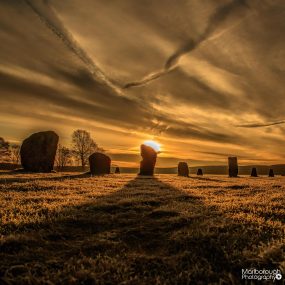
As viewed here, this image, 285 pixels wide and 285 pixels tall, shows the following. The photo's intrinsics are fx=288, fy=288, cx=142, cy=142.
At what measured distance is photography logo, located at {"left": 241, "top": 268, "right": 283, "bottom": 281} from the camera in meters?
4.53

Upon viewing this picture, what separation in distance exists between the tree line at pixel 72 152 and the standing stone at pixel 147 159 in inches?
1202

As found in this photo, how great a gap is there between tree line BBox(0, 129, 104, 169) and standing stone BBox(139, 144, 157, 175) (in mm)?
30529

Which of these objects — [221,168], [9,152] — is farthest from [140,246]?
[221,168]

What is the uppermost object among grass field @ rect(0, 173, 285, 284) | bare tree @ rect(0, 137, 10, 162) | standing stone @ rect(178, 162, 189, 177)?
bare tree @ rect(0, 137, 10, 162)

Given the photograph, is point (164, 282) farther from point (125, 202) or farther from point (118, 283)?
point (125, 202)

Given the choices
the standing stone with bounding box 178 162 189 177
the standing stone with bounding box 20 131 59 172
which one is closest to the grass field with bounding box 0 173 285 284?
the standing stone with bounding box 20 131 59 172

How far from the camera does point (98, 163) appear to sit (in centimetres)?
3956

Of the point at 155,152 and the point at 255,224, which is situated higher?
the point at 155,152

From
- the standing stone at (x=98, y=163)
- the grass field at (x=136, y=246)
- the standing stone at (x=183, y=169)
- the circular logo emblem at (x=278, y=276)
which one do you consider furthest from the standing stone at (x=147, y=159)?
the circular logo emblem at (x=278, y=276)

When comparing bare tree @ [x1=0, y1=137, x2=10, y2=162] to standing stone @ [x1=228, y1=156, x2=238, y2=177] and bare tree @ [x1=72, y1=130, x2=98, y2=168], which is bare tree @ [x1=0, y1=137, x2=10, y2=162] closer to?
bare tree @ [x1=72, y1=130, x2=98, y2=168]

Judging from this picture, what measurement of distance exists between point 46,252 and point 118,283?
2.09 meters

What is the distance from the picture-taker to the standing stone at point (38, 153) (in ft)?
121

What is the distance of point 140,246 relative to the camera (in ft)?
20.4

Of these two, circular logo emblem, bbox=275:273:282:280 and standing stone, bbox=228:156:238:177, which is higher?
standing stone, bbox=228:156:238:177
